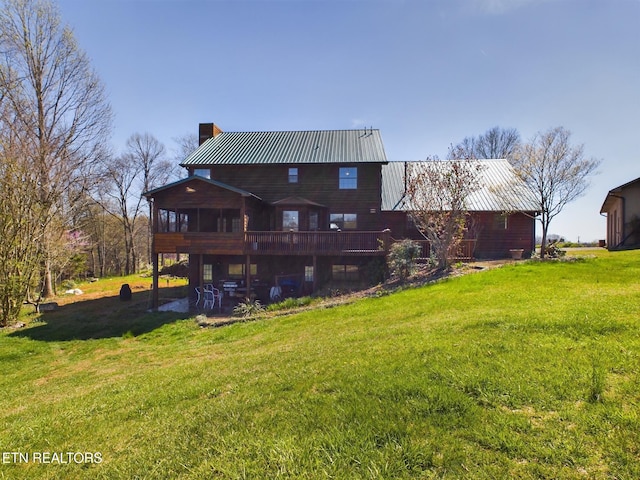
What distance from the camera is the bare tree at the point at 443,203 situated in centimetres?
1440

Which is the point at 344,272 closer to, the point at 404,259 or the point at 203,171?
the point at 404,259

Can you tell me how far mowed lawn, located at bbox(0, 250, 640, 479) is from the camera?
9.37ft

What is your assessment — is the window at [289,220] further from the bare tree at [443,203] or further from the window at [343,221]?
the bare tree at [443,203]

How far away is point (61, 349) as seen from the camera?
34.1ft

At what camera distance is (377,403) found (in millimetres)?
3723

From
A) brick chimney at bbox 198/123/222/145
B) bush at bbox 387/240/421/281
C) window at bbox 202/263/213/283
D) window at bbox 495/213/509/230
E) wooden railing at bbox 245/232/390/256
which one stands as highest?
brick chimney at bbox 198/123/222/145

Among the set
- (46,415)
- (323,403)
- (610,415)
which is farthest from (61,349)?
(610,415)

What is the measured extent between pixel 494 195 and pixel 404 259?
1033cm

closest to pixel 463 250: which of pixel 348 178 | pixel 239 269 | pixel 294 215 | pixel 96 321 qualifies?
pixel 348 178

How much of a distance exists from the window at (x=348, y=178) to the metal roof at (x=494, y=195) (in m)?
2.70

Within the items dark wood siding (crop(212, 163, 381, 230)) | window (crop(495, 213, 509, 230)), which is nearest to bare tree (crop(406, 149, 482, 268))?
dark wood siding (crop(212, 163, 381, 230))

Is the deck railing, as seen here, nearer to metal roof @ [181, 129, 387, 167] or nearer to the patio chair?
metal roof @ [181, 129, 387, 167]

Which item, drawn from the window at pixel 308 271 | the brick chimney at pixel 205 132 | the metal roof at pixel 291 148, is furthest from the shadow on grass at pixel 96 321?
the brick chimney at pixel 205 132

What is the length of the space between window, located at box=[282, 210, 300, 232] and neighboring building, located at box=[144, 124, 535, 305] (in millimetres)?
56
